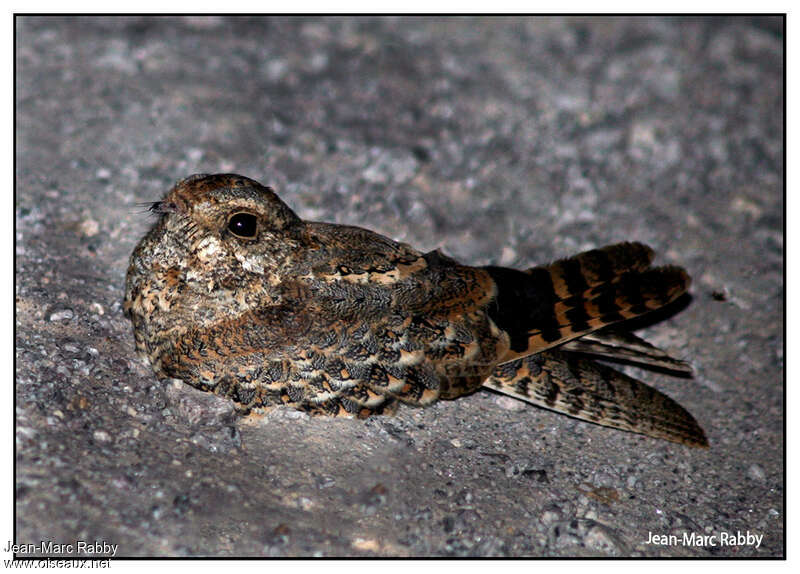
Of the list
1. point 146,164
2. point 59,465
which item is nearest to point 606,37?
point 146,164

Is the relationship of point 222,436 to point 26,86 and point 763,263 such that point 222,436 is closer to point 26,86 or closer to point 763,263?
point 26,86

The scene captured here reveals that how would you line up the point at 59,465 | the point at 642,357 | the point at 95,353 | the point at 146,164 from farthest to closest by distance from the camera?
the point at 146,164, the point at 642,357, the point at 95,353, the point at 59,465

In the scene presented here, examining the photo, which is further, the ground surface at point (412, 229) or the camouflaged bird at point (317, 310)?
the camouflaged bird at point (317, 310)

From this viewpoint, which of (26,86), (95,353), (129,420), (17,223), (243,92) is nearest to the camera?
(129,420)

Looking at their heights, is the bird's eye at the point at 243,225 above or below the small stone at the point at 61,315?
above

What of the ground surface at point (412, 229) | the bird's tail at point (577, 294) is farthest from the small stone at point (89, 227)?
the bird's tail at point (577, 294)

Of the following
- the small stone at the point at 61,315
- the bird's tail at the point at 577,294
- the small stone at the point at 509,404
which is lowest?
the small stone at the point at 509,404

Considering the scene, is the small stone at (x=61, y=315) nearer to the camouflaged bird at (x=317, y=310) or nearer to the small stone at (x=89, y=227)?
the camouflaged bird at (x=317, y=310)

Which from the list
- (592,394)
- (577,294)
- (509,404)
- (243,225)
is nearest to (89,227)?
(243,225)

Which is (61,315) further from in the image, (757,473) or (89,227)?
(757,473)
